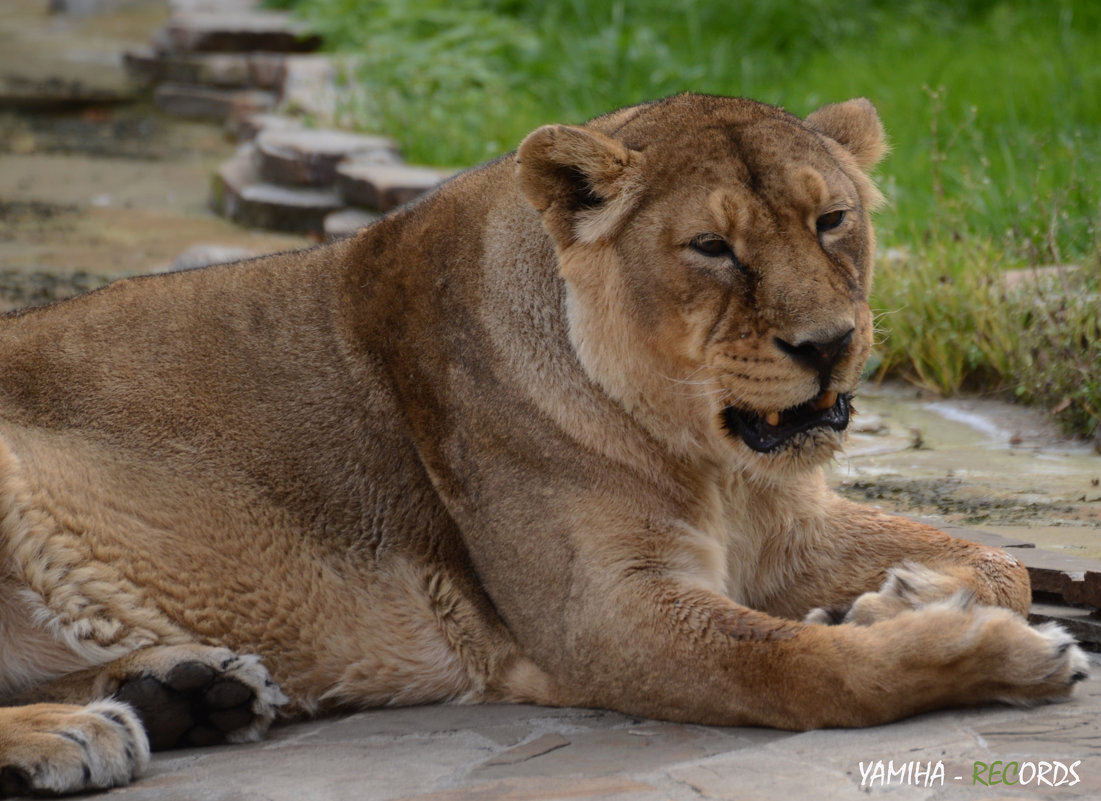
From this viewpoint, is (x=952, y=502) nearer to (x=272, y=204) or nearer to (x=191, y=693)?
(x=191, y=693)

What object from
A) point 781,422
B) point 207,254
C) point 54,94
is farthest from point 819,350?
point 54,94

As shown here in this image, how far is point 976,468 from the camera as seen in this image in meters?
5.42

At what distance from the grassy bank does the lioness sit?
7.27 ft

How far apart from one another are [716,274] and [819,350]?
32 centimetres

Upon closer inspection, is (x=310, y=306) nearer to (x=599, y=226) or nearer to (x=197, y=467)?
(x=197, y=467)

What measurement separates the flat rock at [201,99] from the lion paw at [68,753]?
443 inches

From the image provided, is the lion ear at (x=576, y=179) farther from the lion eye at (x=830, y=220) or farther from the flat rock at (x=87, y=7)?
the flat rock at (x=87, y=7)

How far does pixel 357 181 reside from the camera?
9.44 meters

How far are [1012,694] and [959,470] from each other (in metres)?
2.22

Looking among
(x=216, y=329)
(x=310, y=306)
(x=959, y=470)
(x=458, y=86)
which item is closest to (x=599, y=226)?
(x=310, y=306)

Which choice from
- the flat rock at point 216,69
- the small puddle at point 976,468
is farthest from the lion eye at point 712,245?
the flat rock at point 216,69

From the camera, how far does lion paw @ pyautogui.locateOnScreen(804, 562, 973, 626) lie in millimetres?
3709

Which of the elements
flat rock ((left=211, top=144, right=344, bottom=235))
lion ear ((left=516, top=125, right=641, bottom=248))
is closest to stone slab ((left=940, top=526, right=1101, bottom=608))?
lion ear ((left=516, top=125, right=641, bottom=248))

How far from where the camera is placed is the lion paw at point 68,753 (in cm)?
317
